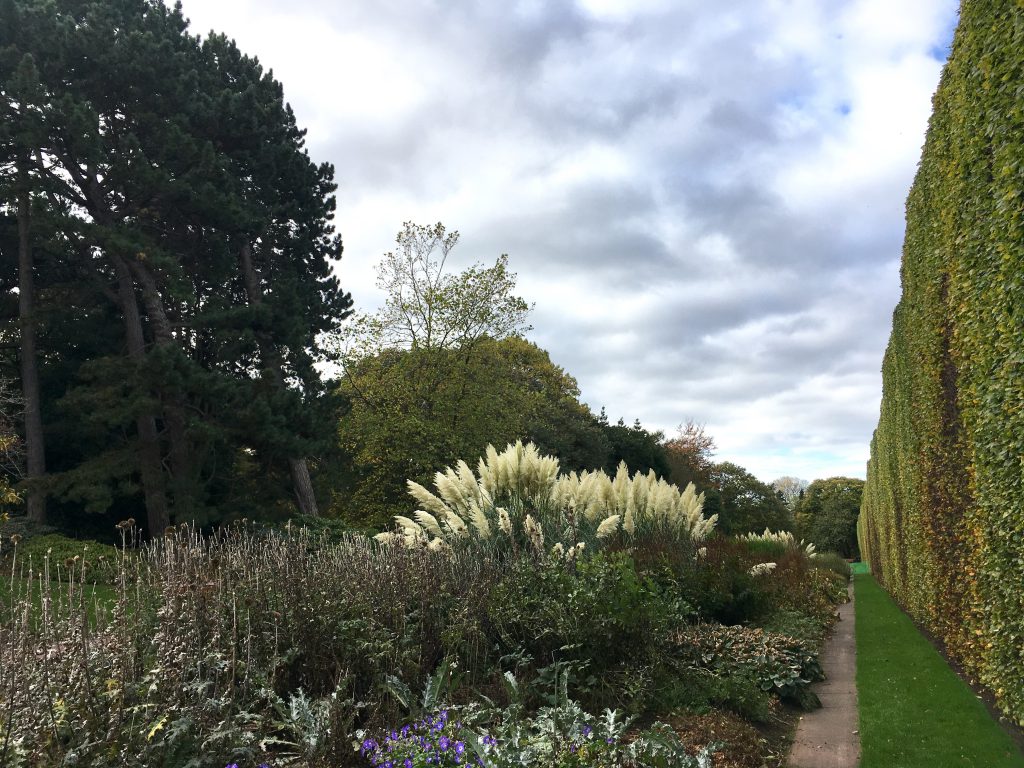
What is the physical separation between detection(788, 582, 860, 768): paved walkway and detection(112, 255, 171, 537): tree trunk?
42.1 ft

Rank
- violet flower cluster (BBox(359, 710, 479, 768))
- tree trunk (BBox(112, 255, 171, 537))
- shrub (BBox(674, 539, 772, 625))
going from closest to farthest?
violet flower cluster (BBox(359, 710, 479, 768)) → shrub (BBox(674, 539, 772, 625)) → tree trunk (BBox(112, 255, 171, 537))

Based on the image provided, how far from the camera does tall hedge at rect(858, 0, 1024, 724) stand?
4.03m

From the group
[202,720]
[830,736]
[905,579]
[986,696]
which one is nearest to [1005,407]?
[830,736]


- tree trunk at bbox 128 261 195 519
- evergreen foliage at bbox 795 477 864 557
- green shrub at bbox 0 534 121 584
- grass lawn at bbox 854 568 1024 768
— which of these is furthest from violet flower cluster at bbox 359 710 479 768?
evergreen foliage at bbox 795 477 864 557

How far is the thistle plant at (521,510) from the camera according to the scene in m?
7.07

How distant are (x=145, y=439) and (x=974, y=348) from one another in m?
15.9

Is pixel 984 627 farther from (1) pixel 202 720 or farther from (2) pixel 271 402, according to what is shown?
(2) pixel 271 402

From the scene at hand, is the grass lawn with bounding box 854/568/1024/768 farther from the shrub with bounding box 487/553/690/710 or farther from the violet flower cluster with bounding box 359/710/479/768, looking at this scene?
the violet flower cluster with bounding box 359/710/479/768

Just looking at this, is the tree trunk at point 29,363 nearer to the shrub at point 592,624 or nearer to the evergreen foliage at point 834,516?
the shrub at point 592,624

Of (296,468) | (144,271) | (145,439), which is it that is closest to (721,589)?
(145,439)

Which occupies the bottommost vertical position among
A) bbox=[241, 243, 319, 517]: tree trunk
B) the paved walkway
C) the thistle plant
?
the paved walkway

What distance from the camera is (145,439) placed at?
615 inches

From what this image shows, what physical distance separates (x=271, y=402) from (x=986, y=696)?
14.4 metres

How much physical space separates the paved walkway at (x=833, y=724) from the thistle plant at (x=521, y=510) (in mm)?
2205
